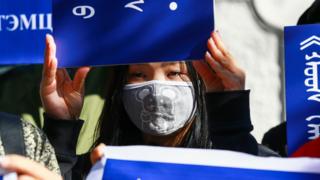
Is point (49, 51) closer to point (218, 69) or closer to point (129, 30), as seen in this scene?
point (129, 30)

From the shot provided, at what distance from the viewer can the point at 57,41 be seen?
2631mm

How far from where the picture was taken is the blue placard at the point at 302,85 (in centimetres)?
243

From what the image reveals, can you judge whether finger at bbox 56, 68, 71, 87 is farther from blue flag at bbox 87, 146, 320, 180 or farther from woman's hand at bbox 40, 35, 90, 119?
blue flag at bbox 87, 146, 320, 180

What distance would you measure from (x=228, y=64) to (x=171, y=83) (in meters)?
0.21

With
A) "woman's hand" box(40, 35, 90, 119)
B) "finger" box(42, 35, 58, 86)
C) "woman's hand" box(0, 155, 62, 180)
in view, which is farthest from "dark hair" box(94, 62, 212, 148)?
"woman's hand" box(0, 155, 62, 180)

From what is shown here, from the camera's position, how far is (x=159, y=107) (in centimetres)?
262

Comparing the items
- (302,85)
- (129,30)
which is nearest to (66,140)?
(129,30)

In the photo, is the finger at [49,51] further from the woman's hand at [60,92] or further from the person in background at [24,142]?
the person in background at [24,142]

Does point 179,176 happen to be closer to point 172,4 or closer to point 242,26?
point 172,4

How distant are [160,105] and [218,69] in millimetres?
237

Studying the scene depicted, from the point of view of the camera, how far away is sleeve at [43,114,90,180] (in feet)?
8.60

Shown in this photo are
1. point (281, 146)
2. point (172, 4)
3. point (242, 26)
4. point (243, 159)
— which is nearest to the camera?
point (243, 159)

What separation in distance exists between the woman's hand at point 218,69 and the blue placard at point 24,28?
616mm

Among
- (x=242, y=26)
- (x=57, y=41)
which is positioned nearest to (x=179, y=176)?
(x=57, y=41)
